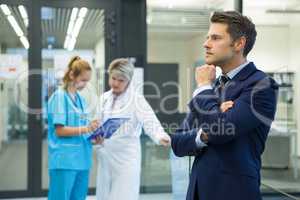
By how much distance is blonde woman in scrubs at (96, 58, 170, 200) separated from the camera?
279cm

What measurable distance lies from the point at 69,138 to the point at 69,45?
2116mm

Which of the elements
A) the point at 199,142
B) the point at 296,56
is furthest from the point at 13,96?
the point at 199,142

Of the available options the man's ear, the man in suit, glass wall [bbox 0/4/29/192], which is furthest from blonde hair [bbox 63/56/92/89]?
glass wall [bbox 0/4/29/192]

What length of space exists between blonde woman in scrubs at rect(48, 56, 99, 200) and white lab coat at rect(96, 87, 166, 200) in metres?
0.14

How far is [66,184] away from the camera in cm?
268

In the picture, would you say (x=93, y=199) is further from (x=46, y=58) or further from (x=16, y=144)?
(x=46, y=58)

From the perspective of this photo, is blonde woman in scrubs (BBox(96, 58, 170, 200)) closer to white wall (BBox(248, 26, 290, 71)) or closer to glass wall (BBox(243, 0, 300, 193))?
glass wall (BBox(243, 0, 300, 193))

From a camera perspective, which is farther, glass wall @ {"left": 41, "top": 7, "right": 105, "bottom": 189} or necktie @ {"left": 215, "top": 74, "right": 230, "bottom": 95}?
A: glass wall @ {"left": 41, "top": 7, "right": 105, "bottom": 189}

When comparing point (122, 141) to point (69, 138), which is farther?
point (122, 141)

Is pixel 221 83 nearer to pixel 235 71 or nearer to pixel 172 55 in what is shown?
pixel 235 71

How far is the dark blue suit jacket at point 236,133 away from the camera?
131 centimetres

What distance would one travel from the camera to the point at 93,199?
444 centimetres

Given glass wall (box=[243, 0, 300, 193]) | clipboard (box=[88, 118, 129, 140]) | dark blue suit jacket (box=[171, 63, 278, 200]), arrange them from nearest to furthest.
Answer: dark blue suit jacket (box=[171, 63, 278, 200])
clipboard (box=[88, 118, 129, 140])
glass wall (box=[243, 0, 300, 193])

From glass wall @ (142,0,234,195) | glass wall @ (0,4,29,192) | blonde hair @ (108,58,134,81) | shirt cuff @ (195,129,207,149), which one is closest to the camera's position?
shirt cuff @ (195,129,207,149)
